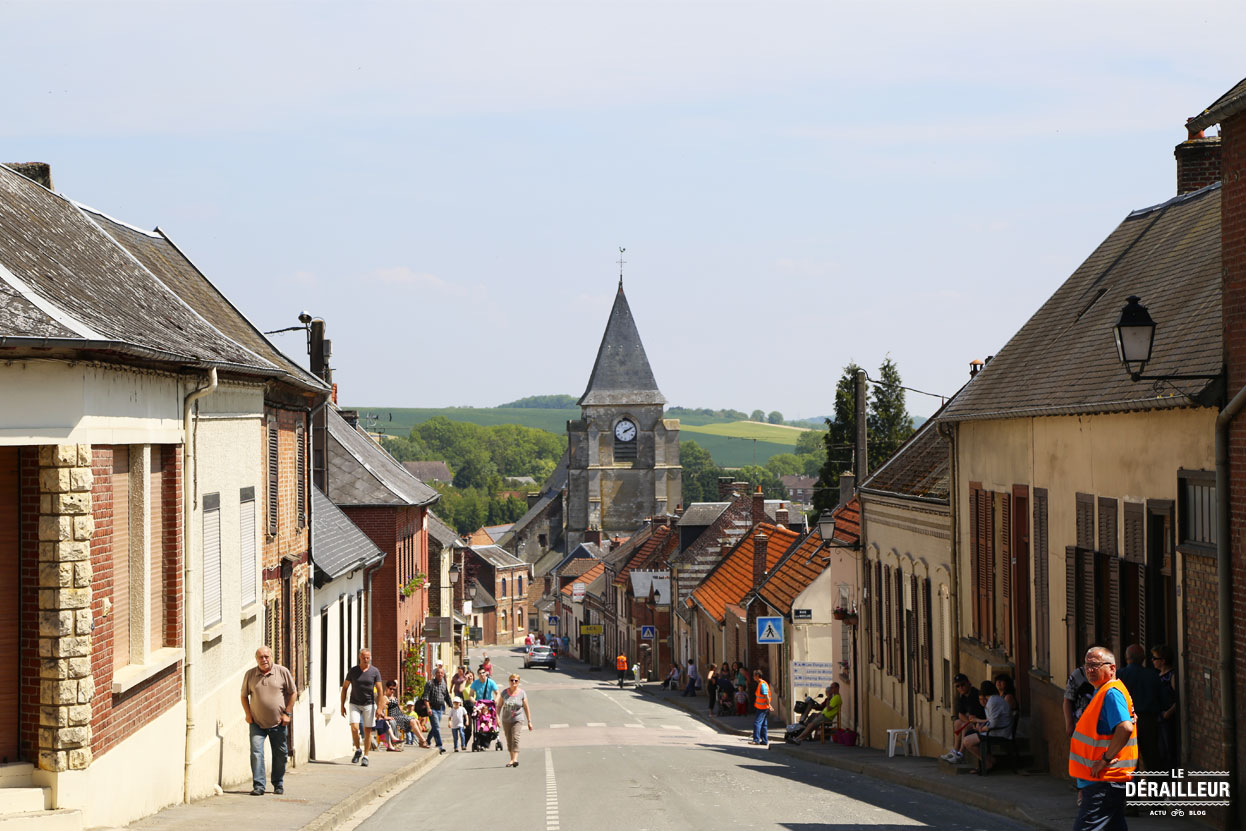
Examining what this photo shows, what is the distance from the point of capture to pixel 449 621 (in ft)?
161

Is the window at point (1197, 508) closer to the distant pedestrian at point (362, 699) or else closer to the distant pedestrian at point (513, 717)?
the distant pedestrian at point (513, 717)

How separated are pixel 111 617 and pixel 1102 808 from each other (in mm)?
7709

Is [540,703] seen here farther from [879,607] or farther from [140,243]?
[140,243]

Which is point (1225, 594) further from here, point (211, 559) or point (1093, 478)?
point (211, 559)

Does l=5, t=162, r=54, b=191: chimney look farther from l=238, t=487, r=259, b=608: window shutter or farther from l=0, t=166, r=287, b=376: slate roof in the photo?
l=238, t=487, r=259, b=608: window shutter

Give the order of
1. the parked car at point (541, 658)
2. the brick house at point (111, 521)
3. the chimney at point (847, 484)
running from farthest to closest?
the parked car at point (541, 658), the chimney at point (847, 484), the brick house at point (111, 521)

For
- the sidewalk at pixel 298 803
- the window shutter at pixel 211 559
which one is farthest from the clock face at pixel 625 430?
the window shutter at pixel 211 559

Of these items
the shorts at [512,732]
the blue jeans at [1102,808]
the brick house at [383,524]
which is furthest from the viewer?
the brick house at [383,524]

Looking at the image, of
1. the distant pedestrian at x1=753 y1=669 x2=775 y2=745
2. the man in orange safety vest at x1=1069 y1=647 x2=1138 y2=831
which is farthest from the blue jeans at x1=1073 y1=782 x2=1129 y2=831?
the distant pedestrian at x1=753 y1=669 x2=775 y2=745

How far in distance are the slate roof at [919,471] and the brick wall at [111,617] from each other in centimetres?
1337

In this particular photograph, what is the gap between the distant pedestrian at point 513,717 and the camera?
2347 centimetres

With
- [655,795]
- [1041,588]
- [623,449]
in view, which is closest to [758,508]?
[1041,588]

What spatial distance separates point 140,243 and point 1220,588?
575 inches

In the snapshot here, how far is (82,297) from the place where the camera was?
12078 millimetres
